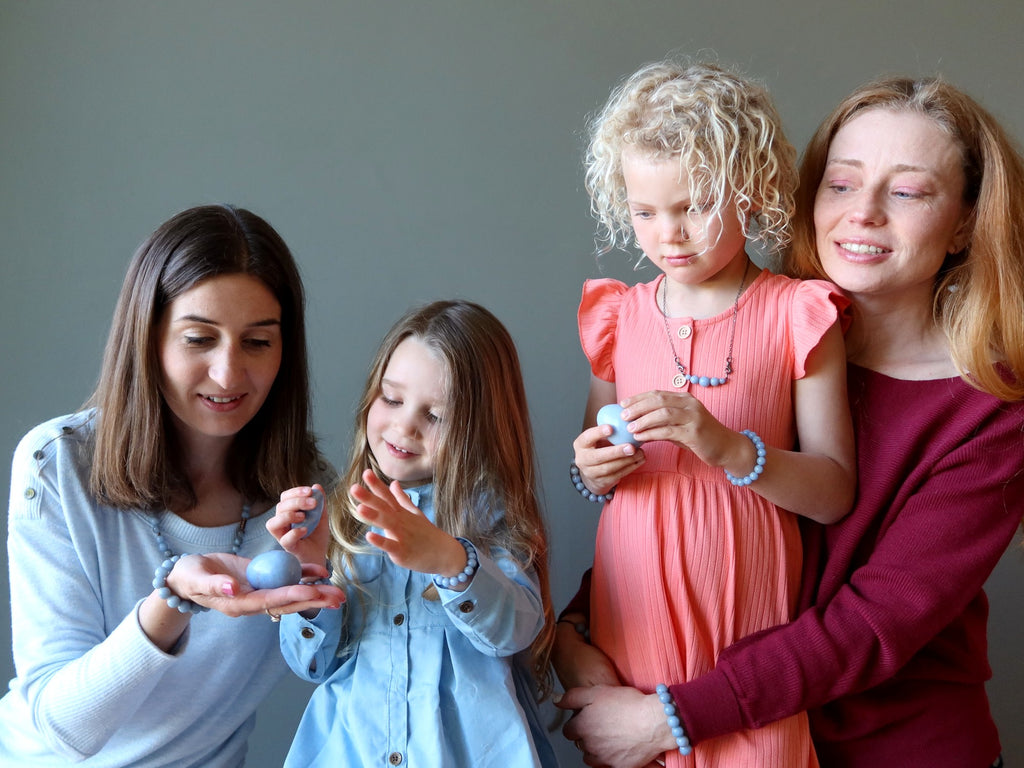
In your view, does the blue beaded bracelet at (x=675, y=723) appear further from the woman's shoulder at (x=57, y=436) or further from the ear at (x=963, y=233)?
the woman's shoulder at (x=57, y=436)

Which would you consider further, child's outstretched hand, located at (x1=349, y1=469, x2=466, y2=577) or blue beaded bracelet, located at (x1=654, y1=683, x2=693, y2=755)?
blue beaded bracelet, located at (x1=654, y1=683, x2=693, y2=755)

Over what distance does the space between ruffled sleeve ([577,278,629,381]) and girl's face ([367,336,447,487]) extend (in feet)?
0.84

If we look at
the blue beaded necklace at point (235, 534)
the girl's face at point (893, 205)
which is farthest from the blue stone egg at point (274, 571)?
the girl's face at point (893, 205)

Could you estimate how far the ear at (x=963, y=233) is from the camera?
5.01 feet

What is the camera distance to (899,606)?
4.62 feet

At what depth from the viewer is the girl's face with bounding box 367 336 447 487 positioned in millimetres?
1546

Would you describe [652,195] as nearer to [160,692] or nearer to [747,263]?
[747,263]

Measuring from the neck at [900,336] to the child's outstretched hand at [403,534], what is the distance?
73cm

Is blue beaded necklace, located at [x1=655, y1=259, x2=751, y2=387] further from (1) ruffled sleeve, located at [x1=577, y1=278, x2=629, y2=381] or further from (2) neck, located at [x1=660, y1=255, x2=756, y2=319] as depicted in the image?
(1) ruffled sleeve, located at [x1=577, y1=278, x2=629, y2=381]

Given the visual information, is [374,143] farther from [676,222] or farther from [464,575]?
[464,575]

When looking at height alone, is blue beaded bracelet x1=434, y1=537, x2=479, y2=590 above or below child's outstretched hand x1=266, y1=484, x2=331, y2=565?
below

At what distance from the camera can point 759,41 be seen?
2.12 meters

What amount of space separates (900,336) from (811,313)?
0.69 feet

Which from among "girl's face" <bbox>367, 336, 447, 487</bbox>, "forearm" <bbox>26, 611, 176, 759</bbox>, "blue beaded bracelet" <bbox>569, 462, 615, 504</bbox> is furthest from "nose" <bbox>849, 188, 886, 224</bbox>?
"forearm" <bbox>26, 611, 176, 759</bbox>
